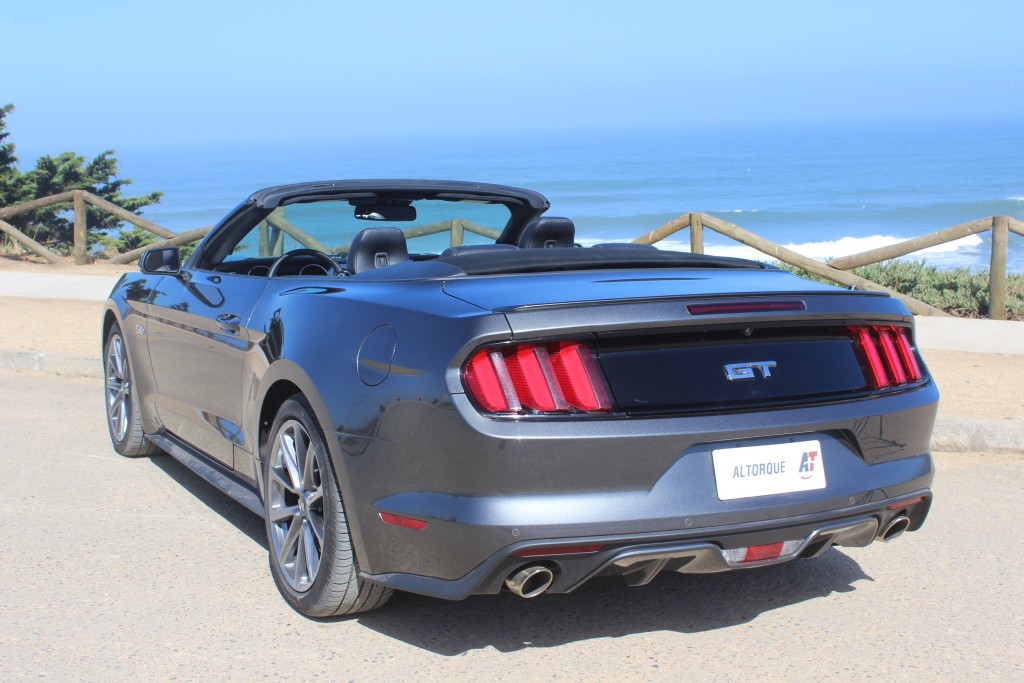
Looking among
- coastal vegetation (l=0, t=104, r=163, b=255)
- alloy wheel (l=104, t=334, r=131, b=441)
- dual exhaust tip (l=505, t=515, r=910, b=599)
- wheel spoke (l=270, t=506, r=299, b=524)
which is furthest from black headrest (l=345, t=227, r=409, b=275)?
coastal vegetation (l=0, t=104, r=163, b=255)

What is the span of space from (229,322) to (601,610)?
1.82 metres

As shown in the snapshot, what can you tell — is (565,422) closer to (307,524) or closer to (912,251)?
(307,524)

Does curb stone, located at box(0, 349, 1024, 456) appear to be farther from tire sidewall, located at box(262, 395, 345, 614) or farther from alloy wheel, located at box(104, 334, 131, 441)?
alloy wheel, located at box(104, 334, 131, 441)

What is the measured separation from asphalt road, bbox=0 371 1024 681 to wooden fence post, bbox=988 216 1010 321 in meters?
7.01

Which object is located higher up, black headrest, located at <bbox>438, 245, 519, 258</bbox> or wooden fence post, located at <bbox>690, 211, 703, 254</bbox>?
black headrest, located at <bbox>438, 245, 519, 258</bbox>

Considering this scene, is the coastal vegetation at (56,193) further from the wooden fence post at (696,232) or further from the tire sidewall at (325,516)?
the tire sidewall at (325,516)

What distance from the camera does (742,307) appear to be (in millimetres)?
3443

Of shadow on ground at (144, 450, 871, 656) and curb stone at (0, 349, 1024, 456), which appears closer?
shadow on ground at (144, 450, 871, 656)

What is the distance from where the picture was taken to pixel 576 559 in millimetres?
3227

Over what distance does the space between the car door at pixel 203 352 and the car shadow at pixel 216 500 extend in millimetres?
348

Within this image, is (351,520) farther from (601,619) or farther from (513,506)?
(601,619)

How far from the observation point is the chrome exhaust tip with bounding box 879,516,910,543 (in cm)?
372

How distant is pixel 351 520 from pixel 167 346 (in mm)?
2119

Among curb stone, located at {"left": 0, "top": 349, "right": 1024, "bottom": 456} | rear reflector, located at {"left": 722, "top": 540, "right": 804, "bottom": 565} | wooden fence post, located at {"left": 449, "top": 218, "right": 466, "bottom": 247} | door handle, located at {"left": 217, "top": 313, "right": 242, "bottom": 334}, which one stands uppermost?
wooden fence post, located at {"left": 449, "top": 218, "right": 466, "bottom": 247}
